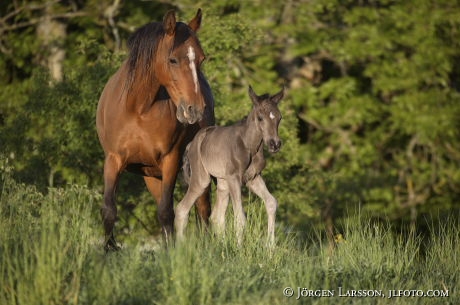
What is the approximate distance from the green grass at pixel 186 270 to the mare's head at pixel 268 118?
0.72 m

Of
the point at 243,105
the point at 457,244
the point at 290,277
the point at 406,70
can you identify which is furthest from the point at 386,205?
the point at 290,277

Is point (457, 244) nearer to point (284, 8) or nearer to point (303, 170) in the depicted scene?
point (303, 170)

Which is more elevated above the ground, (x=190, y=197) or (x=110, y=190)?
(x=110, y=190)

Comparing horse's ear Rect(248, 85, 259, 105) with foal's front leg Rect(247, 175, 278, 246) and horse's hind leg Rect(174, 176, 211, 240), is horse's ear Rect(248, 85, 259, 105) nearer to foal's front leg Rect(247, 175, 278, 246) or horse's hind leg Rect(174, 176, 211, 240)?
foal's front leg Rect(247, 175, 278, 246)

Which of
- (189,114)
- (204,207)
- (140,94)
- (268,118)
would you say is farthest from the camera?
(204,207)

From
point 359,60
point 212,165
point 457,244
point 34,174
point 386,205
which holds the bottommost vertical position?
point 386,205

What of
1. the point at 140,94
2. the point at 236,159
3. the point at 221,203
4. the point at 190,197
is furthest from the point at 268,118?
the point at 140,94

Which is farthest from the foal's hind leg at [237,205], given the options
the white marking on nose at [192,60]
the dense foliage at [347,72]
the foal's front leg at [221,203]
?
the dense foliage at [347,72]

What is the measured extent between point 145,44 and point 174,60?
492 millimetres

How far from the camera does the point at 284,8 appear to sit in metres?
19.7

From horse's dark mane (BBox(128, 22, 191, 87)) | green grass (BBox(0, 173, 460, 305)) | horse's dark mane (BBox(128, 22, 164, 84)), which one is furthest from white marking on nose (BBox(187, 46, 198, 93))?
green grass (BBox(0, 173, 460, 305))

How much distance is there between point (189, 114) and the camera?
26.6 feet

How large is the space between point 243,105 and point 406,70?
225 inches

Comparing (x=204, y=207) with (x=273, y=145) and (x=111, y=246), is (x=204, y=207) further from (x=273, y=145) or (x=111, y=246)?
(x=273, y=145)
